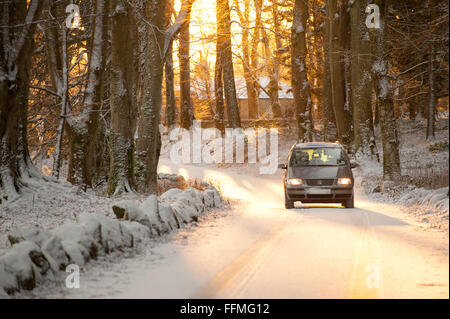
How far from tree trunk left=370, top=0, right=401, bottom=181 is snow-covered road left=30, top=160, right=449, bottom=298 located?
8189 mm

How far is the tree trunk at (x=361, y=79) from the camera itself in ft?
78.5

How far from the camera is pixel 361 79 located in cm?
2483

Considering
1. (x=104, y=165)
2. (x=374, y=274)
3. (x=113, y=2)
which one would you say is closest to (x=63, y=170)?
(x=104, y=165)

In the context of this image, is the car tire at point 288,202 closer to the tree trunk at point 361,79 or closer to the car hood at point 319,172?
the car hood at point 319,172

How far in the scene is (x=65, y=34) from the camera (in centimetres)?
1997

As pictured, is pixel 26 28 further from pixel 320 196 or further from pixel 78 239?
pixel 320 196

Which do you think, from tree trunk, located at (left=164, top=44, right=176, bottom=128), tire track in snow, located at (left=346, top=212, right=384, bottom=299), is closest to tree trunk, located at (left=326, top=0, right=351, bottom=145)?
tree trunk, located at (left=164, top=44, right=176, bottom=128)

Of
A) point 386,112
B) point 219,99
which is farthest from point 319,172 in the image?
point 219,99

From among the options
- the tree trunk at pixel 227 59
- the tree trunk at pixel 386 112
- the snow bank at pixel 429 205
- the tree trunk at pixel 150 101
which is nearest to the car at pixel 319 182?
the snow bank at pixel 429 205

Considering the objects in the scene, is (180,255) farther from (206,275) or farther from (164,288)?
(164,288)

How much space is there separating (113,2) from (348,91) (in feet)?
53.4

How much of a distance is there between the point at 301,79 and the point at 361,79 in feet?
24.9

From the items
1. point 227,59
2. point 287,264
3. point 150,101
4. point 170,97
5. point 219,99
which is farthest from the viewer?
point 170,97

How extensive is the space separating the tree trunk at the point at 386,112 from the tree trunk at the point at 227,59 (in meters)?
15.0
